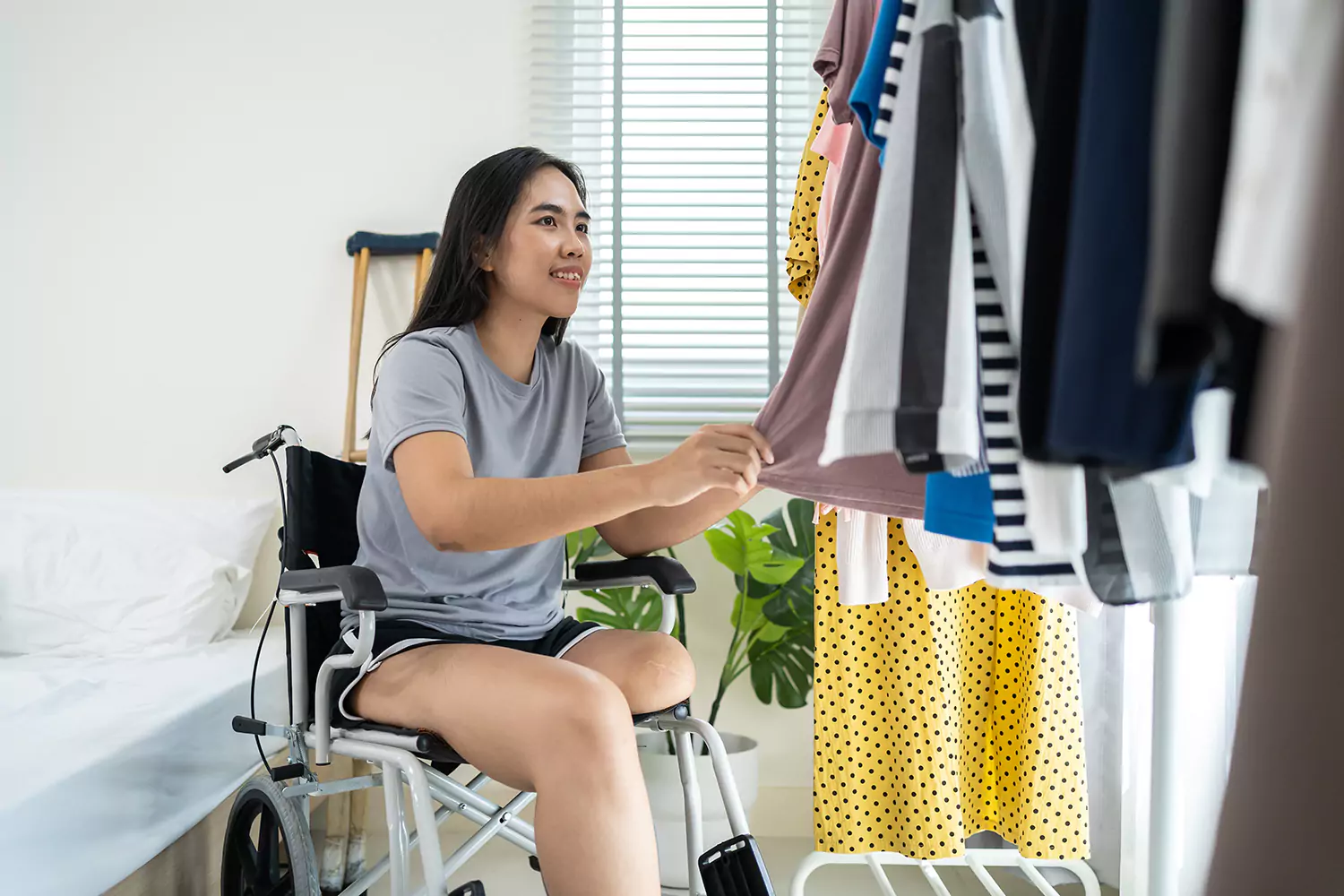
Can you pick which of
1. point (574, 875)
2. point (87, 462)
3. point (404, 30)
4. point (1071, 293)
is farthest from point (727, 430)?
point (87, 462)

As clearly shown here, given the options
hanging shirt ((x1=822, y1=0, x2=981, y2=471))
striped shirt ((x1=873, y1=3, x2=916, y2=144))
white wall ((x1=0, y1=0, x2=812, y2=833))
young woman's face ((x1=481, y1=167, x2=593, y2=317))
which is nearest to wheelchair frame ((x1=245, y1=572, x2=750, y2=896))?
young woman's face ((x1=481, y1=167, x2=593, y2=317))

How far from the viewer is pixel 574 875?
3.24ft

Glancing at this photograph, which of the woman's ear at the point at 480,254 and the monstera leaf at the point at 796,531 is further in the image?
the monstera leaf at the point at 796,531

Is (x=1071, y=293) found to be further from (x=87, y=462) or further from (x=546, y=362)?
(x=87, y=462)

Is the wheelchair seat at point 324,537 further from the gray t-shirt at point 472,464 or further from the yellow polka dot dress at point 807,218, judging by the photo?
the yellow polka dot dress at point 807,218

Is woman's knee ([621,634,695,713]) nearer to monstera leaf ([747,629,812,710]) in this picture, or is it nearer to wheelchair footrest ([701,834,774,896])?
wheelchair footrest ([701,834,774,896])

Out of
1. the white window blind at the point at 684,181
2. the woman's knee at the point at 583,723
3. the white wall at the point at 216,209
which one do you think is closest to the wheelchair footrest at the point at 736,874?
the woman's knee at the point at 583,723

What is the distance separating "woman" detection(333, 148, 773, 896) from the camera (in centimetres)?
104

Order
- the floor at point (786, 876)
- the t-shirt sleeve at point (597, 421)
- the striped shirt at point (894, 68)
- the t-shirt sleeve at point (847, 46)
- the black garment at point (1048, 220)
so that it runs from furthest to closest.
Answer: the floor at point (786, 876) → the t-shirt sleeve at point (597, 421) → the t-shirt sleeve at point (847, 46) → the striped shirt at point (894, 68) → the black garment at point (1048, 220)

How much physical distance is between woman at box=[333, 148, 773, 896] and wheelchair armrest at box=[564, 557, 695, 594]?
0.03 m

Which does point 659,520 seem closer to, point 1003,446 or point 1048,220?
point 1003,446

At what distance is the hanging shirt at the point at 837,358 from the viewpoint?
0.97 metres

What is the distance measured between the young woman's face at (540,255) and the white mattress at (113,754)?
2.73 ft

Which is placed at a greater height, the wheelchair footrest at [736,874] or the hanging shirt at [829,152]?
the hanging shirt at [829,152]
